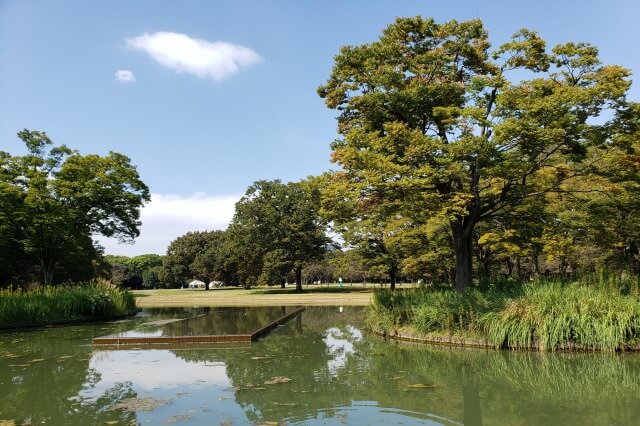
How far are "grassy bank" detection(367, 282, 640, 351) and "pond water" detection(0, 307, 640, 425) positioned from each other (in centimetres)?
57

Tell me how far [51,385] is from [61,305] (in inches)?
557

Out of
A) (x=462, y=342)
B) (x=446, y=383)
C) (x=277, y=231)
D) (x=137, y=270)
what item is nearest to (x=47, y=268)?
(x=277, y=231)

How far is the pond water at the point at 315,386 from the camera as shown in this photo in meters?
6.93

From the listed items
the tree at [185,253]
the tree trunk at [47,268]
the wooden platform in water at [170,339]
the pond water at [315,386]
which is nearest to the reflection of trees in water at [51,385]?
the pond water at [315,386]

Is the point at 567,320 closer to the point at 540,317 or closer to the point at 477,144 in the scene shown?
the point at 540,317

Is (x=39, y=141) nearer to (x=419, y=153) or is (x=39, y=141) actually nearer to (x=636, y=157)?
(x=419, y=153)

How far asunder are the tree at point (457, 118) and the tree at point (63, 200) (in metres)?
20.2

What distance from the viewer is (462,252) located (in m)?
16.8

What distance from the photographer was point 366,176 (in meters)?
14.3

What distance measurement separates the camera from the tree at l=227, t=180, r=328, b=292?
50.3m

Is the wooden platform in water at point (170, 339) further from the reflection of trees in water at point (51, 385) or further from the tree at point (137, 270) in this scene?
the tree at point (137, 270)

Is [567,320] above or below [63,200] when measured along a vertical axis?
below

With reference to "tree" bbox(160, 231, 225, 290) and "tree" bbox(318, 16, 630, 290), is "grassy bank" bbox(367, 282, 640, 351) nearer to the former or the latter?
"tree" bbox(318, 16, 630, 290)

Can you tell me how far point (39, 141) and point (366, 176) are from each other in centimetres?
2733
